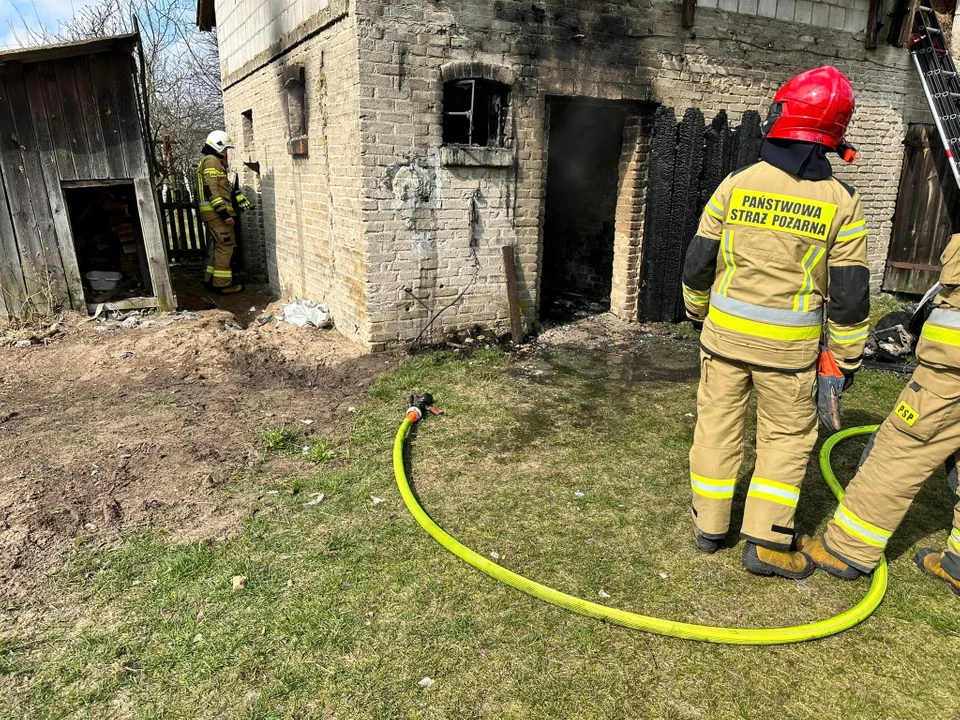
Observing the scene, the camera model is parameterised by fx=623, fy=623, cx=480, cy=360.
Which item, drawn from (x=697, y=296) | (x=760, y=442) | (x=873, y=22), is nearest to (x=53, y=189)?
(x=697, y=296)

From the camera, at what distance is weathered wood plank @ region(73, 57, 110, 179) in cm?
709

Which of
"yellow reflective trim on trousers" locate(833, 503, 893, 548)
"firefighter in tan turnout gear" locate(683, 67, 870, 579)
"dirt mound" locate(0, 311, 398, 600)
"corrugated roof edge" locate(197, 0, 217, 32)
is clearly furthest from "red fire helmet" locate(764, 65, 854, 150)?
"corrugated roof edge" locate(197, 0, 217, 32)

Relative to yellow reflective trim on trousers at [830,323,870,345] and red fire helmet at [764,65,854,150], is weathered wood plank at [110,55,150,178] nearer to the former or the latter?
red fire helmet at [764,65,854,150]

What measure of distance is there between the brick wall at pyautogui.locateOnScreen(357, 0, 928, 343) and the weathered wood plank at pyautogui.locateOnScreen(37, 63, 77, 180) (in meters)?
3.98

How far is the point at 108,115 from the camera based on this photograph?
7.27m

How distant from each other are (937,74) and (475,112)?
262 inches

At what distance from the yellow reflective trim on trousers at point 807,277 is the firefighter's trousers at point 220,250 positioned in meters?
8.92

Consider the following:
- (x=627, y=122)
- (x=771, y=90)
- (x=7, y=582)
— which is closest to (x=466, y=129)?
(x=627, y=122)

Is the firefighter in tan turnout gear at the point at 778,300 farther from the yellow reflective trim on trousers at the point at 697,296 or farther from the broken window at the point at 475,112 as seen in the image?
the broken window at the point at 475,112

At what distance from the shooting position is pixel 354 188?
6.10m

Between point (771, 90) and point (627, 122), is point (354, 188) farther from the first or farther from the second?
point (771, 90)

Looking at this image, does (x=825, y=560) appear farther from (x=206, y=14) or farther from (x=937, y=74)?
(x=206, y=14)

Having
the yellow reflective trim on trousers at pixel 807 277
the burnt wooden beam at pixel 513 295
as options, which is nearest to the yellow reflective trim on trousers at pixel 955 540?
the yellow reflective trim on trousers at pixel 807 277

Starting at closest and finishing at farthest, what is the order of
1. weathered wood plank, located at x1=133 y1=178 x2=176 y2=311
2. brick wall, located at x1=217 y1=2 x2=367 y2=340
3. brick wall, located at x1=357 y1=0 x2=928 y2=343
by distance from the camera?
brick wall, located at x1=357 y1=0 x2=928 y2=343 → brick wall, located at x1=217 y1=2 x2=367 y2=340 → weathered wood plank, located at x1=133 y1=178 x2=176 y2=311
